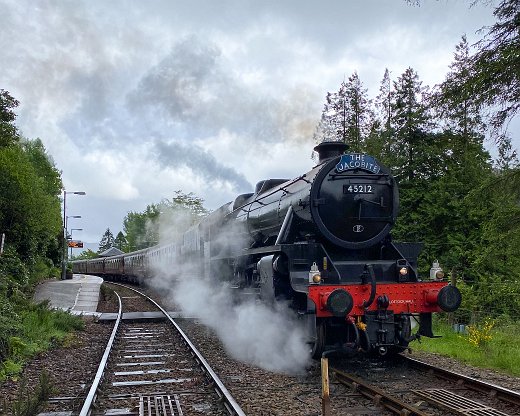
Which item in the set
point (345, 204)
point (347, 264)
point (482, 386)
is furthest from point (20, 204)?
point (482, 386)

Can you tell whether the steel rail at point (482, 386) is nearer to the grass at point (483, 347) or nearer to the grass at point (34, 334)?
the grass at point (483, 347)

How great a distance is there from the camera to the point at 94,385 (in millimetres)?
6723

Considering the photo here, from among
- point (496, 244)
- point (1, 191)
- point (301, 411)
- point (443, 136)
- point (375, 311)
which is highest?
point (443, 136)

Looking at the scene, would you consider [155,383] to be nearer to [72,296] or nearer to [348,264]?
[348,264]

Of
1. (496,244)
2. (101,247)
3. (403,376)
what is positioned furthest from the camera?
(101,247)

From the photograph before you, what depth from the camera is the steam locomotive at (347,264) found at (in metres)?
7.32

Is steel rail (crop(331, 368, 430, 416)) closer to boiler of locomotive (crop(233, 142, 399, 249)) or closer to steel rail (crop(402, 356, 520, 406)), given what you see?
steel rail (crop(402, 356, 520, 406))

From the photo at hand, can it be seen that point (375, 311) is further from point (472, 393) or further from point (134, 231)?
point (134, 231)

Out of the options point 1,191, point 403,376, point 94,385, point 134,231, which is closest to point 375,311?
point 403,376

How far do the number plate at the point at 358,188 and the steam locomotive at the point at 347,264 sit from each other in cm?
2

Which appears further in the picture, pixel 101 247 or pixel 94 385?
pixel 101 247

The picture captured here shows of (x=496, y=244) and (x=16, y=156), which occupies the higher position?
(x=16, y=156)

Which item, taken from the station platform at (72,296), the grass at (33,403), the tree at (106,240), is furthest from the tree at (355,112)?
the tree at (106,240)

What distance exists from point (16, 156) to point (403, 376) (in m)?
20.8
